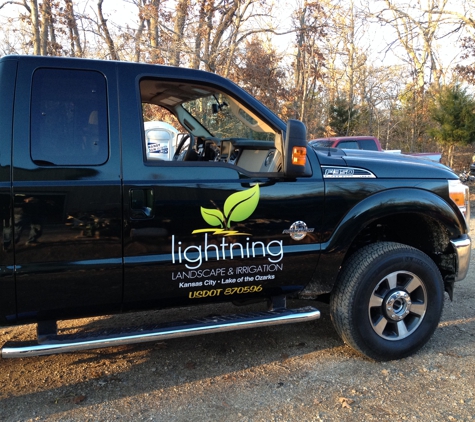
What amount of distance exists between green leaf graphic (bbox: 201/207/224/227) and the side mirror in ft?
1.75

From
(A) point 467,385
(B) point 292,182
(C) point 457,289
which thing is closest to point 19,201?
(B) point 292,182

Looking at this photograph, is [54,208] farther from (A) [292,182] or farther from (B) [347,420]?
(B) [347,420]

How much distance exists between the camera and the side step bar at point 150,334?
2.70 meters

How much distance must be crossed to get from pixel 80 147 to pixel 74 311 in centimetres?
101

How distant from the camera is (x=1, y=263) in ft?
8.48

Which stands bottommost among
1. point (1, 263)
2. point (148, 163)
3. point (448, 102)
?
point (1, 263)

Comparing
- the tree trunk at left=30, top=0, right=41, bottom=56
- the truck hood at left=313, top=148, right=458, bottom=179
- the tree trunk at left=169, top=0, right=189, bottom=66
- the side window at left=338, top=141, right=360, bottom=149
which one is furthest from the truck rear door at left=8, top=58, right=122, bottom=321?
the tree trunk at left=30, top=0, right=41, bottom=56

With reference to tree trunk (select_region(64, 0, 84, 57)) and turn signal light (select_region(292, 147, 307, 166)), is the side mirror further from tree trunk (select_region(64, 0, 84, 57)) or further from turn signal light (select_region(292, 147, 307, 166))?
tree trunk (select_region(64, 0, 84, 57))

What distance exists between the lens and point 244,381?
3.21 metres

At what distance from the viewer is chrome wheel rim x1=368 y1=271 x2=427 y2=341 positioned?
3471mm

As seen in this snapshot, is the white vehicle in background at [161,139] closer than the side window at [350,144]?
Yes

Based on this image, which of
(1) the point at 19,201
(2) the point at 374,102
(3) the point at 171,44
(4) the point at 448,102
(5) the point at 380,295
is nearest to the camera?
(1) the point at 19,201

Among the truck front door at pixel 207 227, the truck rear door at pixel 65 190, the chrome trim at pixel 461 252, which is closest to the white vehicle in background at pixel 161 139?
the truck front door at pixel 207 227

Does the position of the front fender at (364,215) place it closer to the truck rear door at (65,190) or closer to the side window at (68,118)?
the truck rear door at (65,190)
